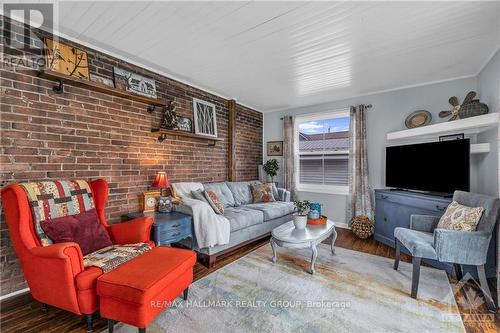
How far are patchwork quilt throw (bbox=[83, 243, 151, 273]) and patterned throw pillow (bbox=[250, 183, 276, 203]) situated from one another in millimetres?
2450

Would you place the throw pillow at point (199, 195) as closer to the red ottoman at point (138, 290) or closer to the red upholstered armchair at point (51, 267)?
the red ottoman at point (138, 290)

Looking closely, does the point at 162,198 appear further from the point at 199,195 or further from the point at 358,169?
the point at 358,169

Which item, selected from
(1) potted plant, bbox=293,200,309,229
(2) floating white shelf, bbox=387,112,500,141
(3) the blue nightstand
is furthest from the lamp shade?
(2) floating white shelf, bbox=387,112,500,141

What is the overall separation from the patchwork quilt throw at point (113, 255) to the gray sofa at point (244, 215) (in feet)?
3.09

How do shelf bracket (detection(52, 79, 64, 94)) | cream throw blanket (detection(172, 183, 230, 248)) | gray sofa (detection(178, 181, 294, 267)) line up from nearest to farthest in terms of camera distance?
1. shelf bracket (detection(52, 79, 64, 94))
2. cream throw blanket (detection(172, 183, 230, 248))
3. gray sofa (detection(178, 181, 294, 267))

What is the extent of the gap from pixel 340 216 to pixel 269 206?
1.67 meters

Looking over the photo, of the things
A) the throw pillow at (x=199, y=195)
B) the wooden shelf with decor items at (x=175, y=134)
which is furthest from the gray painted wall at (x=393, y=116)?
the throw pillow at (x=199, y=195)

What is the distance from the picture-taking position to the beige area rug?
1.76 meters

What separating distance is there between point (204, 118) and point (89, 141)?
1868 millimetres

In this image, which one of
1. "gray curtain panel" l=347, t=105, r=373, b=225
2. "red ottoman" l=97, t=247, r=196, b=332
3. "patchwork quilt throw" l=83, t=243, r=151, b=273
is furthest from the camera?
"gray curtain panel" l=347, t=105, r=373, b=225

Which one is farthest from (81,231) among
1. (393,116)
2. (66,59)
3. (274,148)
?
(393,116)

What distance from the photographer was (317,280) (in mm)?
2436

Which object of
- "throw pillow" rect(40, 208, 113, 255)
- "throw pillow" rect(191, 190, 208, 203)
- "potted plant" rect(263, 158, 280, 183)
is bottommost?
"throw pillow" rect(40, 208, 113, 255)

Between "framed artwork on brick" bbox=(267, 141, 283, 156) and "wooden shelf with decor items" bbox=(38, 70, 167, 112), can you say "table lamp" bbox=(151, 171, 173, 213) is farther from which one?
"framed artwork on brick" bbox=(267, 141, 283, 156)
